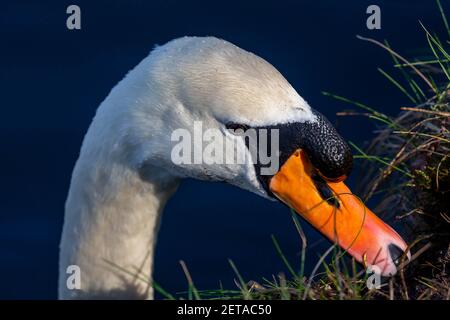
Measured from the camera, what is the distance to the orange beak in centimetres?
575

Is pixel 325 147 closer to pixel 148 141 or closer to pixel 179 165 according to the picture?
pixel 179 165

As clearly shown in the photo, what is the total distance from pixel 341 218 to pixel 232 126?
2.75 ft

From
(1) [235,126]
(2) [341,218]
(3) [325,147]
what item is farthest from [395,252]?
(1) [235,126]

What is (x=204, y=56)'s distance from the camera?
18.1ft

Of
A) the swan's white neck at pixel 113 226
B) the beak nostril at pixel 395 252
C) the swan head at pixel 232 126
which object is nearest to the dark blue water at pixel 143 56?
the swan's white neck at pixel 113 226

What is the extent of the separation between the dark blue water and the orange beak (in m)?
3.27

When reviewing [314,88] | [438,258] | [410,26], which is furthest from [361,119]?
[438,258]

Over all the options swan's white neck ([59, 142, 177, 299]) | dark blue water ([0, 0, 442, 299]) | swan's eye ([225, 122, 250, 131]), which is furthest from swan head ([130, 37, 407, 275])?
dark blue water ([0, 0, 442, 299])

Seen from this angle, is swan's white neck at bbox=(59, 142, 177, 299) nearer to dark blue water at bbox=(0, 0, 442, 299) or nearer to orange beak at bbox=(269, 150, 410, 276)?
orange beak at bbox=(269, 150, 410, 276)

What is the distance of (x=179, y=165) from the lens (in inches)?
221

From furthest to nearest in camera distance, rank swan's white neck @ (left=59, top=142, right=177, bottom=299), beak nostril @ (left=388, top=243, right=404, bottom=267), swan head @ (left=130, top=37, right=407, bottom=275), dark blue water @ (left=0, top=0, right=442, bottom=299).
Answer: dark blue water @ (left=0, top=0, right=442, bottom=299) → beak nostril @ (left=388, top=243, right=404, bottom=267) → swan's white neck @ (left=59, top=142, right=177, bottom=299) → swan head @ (left=130, top=37, right=407, bottom=275)

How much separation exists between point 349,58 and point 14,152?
3.25 meters

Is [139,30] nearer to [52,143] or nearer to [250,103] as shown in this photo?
[52,143]

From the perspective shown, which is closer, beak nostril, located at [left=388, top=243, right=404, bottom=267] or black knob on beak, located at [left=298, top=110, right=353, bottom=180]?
black knob on beak, located at [left=298, top=110, right=353, bottom=180]
